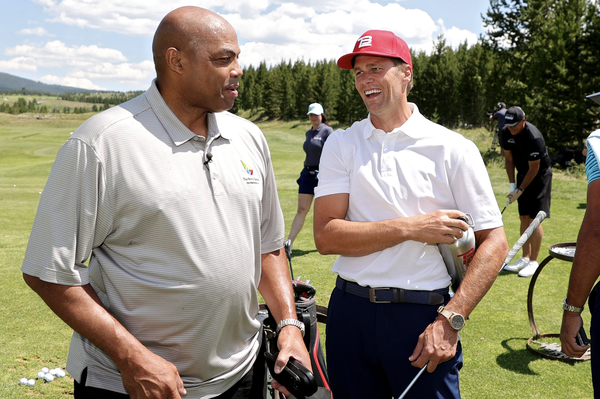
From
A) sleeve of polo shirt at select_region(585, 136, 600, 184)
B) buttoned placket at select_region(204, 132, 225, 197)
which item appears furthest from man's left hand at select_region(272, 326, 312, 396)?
sleeve of polo shirt at select_region(585, 136, 600, 184)

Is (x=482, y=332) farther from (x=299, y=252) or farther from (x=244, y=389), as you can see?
(x=299, y=252)

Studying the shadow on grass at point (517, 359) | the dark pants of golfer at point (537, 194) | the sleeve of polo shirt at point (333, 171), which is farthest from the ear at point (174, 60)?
the dark pants of golfer at point (537, 194)

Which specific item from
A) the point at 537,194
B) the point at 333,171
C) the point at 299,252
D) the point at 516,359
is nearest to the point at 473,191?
the point at 333,171

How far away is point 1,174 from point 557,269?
21.8 meters

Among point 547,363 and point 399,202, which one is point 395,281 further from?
point 547,363

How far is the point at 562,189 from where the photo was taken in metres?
14.5

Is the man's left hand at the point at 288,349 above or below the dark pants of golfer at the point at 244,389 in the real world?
above

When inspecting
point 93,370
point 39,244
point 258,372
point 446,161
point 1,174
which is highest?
point 446,161

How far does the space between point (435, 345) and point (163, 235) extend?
1.26 m

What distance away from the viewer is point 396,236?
7.79ft

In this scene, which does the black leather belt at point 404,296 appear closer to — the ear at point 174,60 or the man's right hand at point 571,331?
the man's right hand at point 571,331

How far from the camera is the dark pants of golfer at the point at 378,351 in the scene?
237 centimetres

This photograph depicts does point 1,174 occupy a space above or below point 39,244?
below

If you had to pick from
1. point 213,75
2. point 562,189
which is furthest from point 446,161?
point 562,189
